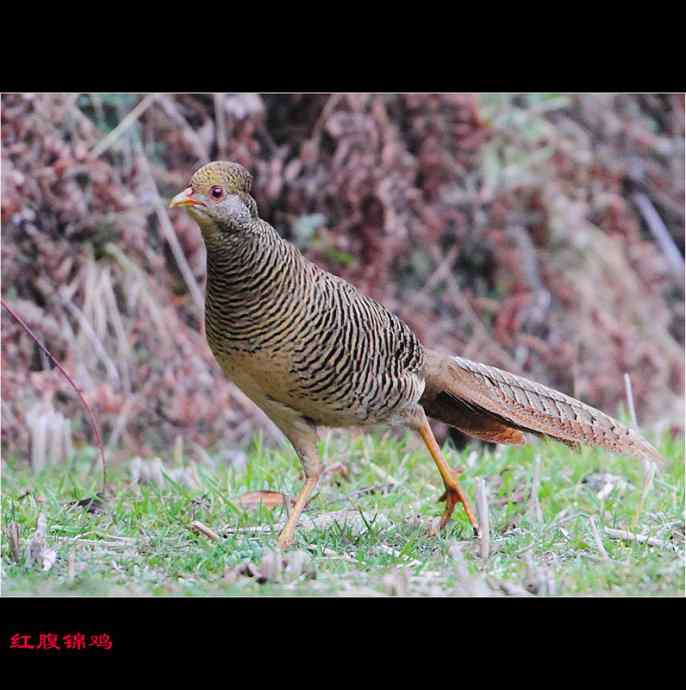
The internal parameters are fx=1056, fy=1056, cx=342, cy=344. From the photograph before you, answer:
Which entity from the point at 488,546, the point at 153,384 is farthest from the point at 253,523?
the point at 153,384

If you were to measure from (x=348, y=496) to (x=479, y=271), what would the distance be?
397cm

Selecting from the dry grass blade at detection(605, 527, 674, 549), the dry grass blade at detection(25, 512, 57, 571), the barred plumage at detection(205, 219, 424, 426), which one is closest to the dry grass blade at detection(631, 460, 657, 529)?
the dry grass blade at detection(605, 527, 674, 549)

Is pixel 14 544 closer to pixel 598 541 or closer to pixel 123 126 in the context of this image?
pixel 598 541

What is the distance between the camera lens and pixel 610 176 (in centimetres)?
840

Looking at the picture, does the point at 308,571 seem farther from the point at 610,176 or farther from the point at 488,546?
the point at 610,176

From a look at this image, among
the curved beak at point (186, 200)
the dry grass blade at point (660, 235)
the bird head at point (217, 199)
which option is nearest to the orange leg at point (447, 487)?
the bird head at point (217, 199)

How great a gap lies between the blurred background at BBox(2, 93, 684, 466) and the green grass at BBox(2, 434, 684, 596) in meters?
1.23

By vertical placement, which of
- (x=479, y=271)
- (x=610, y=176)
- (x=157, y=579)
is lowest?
(x=157, y=579)

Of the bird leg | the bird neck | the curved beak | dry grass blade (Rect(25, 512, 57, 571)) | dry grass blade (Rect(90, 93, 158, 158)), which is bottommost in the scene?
dry grass blade (Rect(25, 512, 57, 571))

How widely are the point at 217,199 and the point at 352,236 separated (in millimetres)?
3934

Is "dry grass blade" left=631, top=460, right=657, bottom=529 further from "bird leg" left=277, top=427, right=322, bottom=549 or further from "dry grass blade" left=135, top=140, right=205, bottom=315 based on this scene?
"dry grass blade" left=135, top=140, right=205, bottom=315

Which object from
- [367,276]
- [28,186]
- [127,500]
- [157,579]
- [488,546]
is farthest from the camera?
[367,276]

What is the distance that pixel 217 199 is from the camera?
3.61 meters

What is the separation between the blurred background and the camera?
618 centimetres
